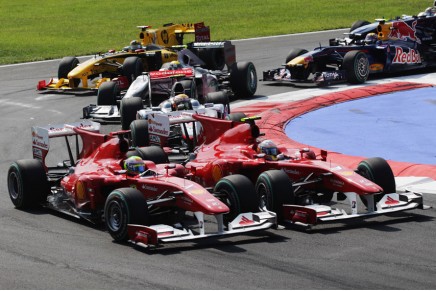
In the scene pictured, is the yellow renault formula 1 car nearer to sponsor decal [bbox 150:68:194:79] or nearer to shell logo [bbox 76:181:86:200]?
sponsor decal [bbox 150:68:194:79]

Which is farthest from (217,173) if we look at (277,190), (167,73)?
(167,73)

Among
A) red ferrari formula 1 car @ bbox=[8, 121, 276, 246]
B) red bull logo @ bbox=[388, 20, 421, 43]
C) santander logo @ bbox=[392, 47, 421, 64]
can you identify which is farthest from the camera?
red bull logo @ bbox=[388, 20, 421, 43]

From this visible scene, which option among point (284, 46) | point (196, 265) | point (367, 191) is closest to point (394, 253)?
point (367, 191)

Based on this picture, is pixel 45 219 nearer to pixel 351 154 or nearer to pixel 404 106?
pixel 351 154

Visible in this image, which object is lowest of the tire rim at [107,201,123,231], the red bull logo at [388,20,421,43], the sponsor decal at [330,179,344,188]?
the tire rim at [107,201,123,231]

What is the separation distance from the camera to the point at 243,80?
2991 cm

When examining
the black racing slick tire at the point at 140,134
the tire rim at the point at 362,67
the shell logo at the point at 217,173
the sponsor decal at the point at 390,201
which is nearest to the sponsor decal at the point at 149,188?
the shell logo at the point at 217,173

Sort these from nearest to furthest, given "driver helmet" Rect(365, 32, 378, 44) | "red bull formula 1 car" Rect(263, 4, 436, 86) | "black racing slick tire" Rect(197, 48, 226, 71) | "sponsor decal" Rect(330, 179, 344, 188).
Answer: "sponsor decal" Rect(330, 179, 344, 188), "red bull formula 1 car" Rect(263, 4, 436, 86), "black racing slick tire" Rect(197, 48, 226, 71), "driver helmet" Rect(365, 32, 378, 44)

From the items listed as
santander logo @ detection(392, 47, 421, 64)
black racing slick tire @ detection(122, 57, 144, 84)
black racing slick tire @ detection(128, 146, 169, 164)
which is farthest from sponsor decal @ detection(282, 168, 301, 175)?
santander logo @ detection(392, 47, 421, 64)

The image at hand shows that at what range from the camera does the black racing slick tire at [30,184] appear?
55.5ft

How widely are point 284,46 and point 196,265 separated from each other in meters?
29.8

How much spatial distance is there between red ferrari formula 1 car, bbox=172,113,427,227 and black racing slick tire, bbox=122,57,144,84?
1262cm

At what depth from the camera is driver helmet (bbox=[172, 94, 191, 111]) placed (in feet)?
75.0

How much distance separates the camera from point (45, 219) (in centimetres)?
1639
